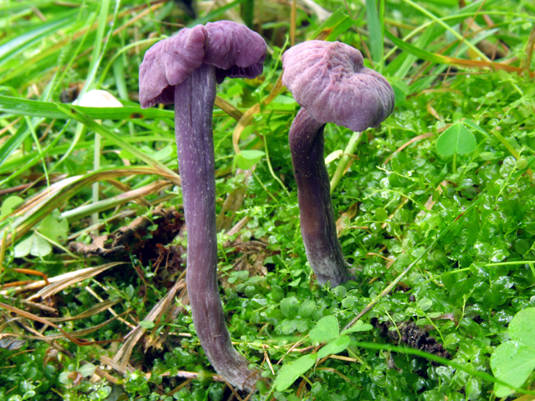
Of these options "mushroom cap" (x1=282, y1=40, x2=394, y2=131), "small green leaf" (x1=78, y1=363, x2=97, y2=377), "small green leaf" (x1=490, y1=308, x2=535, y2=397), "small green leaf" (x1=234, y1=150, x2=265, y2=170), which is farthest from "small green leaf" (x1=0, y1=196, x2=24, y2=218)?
"small green leaf" (x1=490, y1=308, x2=535, y2=397)

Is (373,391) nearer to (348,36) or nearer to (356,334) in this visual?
(356,334)

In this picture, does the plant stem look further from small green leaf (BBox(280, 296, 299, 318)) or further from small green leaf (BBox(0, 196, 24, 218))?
small green leaf (BBox(0, 196, 24, 218))

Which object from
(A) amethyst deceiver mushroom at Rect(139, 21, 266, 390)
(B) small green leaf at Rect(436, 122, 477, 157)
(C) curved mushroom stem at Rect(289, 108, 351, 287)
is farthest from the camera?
→ (B) small green leaf at Rect(436, 122, 477, 157)

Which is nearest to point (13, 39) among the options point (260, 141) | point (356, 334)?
point (260, 141)

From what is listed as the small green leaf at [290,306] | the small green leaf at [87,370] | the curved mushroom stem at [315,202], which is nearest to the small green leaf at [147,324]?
the small green leaf at [87,370]

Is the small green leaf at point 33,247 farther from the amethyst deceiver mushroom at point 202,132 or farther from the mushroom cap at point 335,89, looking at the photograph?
the mushroom cap at point 335,89

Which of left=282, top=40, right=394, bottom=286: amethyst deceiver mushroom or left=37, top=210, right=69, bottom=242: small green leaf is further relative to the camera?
left=37, top=210, right=69, bottom=242: small green leaf

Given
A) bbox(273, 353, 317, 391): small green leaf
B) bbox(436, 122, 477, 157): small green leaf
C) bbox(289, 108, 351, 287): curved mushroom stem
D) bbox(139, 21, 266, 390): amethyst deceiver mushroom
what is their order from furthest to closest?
bbox(436, 122, 477, 157): small green leaf < bbox(289, 108, 351, 287): curved mushroom stem < bbox(139, 21, 266, 390): amethyst deceiver mushroom < bbox(273, 353, 317, 391): small green leaf
